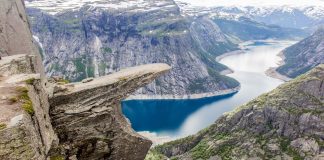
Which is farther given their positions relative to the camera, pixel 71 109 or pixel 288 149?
pixel 288 149

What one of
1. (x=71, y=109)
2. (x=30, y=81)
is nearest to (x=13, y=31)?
(x=71, y=109)

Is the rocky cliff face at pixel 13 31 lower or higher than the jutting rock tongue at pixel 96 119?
higher

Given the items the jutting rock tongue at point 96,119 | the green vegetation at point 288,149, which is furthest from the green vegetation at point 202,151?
the jutting rock tongue at point 96,119

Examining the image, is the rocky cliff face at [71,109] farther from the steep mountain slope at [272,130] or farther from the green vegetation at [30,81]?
the steep mountain slope at [272,130]

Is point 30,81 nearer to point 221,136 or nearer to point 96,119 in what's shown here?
point 96,119

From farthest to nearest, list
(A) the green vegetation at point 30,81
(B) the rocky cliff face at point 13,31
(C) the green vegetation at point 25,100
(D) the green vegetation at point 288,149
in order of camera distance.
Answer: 1. (D) the green vegetation at point 288,149
2. (B) the rocky cliff face at point 13,31
3. (A) the green vegetation at point 30,81
4. (C) the green vegetation at point 25,100

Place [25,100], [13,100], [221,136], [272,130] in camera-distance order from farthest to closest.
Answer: [221,136]
[272,130]
[25,100]
[13,100]

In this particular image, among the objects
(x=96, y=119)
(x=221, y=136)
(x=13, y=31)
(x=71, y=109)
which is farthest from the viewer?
(x=221, y=136)
